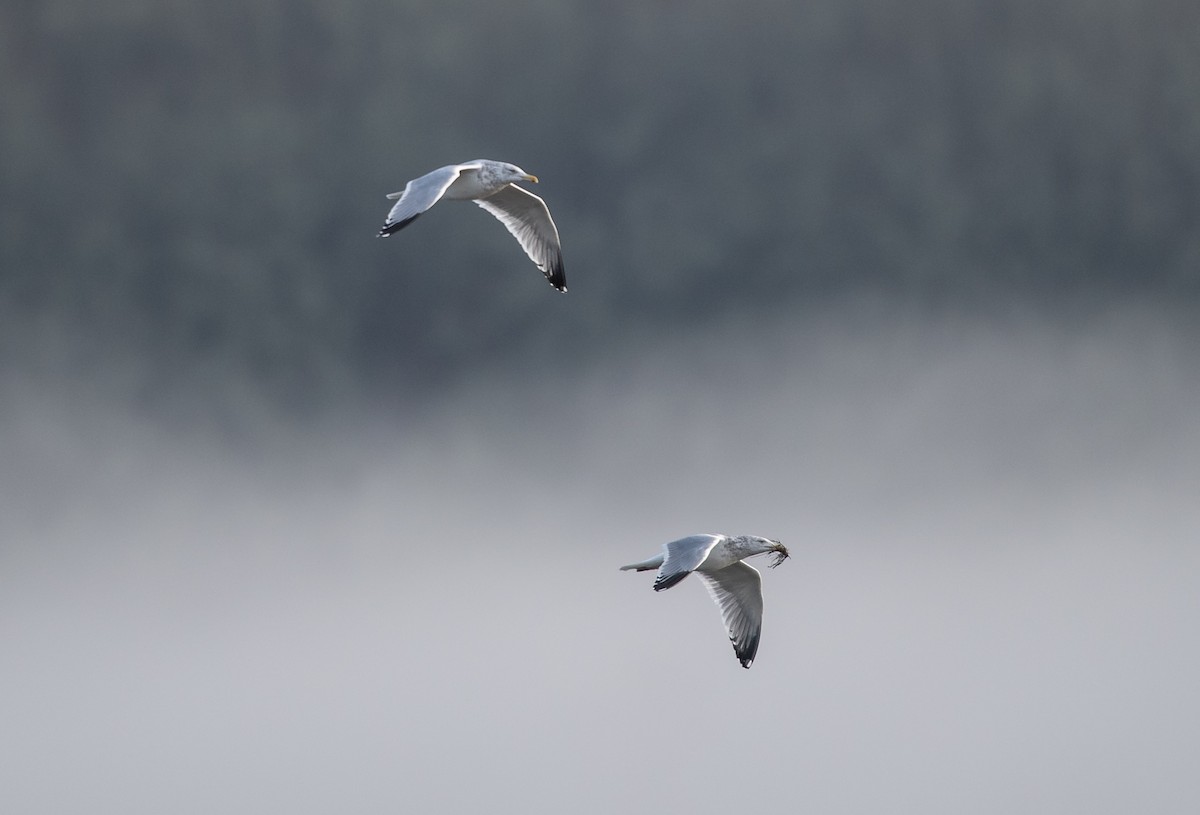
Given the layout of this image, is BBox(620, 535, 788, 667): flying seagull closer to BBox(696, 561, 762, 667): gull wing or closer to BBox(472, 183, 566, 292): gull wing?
BBox(696, 561, 762, 667): gull wing

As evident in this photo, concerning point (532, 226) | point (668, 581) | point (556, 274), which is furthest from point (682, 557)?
point (532, 226)

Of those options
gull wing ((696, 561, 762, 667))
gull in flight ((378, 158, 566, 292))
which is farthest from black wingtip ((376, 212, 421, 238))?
gull wing ((696, 561, 762, 667))

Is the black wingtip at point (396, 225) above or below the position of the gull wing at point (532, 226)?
below

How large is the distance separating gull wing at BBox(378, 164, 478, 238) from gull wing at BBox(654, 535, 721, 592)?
3.34 m

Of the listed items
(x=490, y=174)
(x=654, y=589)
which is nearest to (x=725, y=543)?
(x=654, y=589)

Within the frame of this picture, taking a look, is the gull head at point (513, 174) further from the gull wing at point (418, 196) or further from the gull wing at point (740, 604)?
the gull wing at point (740, 604)

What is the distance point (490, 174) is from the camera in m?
15.0

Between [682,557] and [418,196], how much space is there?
365cm

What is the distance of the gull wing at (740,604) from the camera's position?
643 inches

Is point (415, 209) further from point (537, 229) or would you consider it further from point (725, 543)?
point (725, 543)

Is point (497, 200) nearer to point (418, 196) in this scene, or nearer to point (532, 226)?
point (532, 226)

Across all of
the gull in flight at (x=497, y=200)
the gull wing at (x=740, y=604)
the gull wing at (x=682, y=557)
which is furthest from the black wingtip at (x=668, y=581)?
the gull in flight at (x=497, y=200)

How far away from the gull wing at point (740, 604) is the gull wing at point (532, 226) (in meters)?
3.17

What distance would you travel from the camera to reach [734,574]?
1620 centimetres
